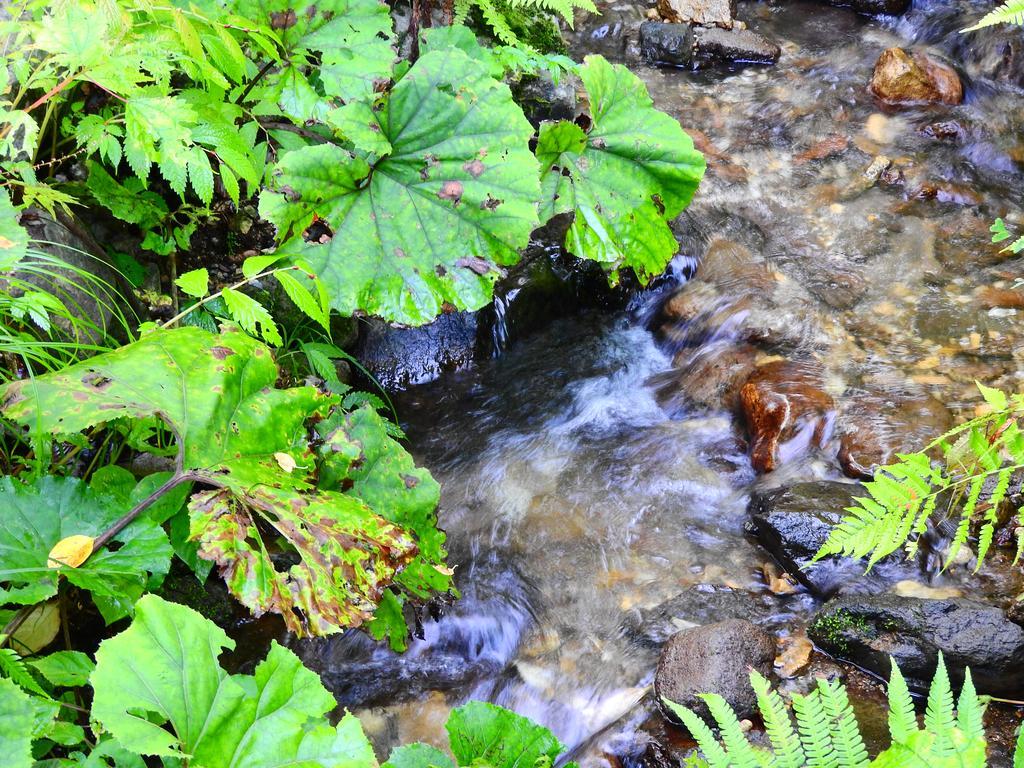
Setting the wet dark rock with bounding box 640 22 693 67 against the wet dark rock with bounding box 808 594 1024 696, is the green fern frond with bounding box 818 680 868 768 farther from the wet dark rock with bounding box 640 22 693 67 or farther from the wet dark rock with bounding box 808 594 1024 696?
the wet dark rock with bounding box 640 22 693 67

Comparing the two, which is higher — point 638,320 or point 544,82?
point 544,82

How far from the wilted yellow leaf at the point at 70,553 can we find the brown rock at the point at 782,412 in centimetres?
246

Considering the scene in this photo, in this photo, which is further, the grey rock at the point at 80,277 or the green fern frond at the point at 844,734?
the grey rock at the point at 80,277

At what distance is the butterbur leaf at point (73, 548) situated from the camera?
1.55m

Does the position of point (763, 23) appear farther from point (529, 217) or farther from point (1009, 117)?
point (529, 217)

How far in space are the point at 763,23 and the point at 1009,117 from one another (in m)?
1.93

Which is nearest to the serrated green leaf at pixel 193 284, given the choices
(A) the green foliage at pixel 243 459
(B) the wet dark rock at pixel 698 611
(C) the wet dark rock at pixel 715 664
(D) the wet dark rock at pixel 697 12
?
(A) the green foliage at pixel 243 459

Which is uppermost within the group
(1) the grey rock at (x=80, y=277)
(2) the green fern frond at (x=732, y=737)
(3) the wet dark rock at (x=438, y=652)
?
(1) the grey rock at (x=80, y=277)

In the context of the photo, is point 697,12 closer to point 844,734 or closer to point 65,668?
point 844,734

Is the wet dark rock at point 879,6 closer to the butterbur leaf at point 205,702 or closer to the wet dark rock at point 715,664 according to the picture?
the wet dark rock at point 715,664

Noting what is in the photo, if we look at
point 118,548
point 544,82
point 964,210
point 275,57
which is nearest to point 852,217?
point 964,210

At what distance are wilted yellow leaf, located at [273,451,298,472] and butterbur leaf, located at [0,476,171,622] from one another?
29cm

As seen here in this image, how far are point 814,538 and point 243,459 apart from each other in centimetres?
190

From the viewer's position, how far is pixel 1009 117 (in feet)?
16.0
